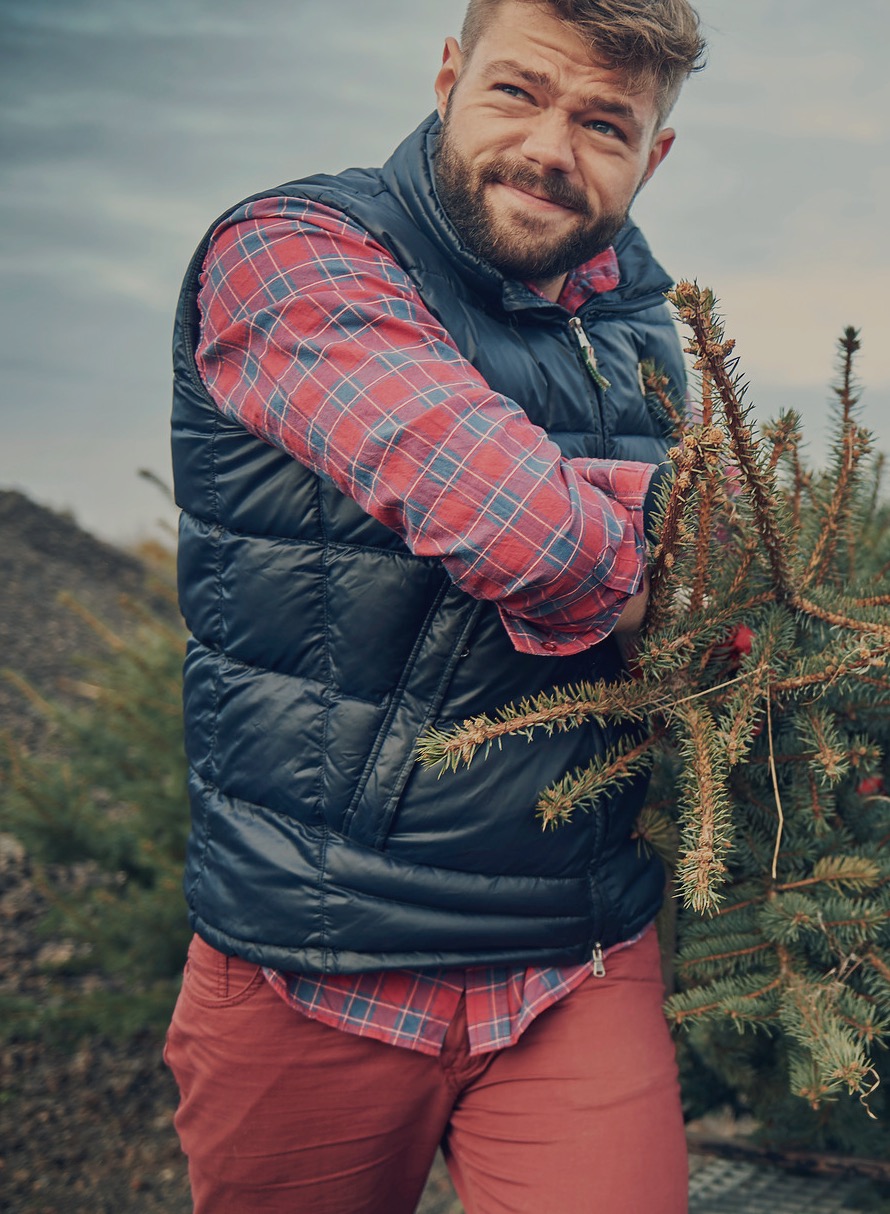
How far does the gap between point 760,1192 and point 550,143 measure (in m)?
2.25

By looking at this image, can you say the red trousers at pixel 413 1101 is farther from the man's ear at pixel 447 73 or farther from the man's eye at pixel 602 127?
the man's ear at pixel 447 73

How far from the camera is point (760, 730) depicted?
1.82 metres

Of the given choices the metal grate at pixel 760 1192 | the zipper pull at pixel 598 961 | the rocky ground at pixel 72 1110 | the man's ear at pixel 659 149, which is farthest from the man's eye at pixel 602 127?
the rocky ground at pixel 72 1110

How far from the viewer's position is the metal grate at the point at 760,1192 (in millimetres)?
2385

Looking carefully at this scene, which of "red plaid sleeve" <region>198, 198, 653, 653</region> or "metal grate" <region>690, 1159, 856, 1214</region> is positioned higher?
"red plaid sleeve" <region>198, 198, 653, 653</region>

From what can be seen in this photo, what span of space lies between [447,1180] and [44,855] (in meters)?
1.74

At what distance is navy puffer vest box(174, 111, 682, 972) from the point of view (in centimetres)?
174

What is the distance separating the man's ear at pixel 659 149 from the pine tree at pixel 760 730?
0.44 meters

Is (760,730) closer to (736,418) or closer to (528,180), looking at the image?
(736,418)

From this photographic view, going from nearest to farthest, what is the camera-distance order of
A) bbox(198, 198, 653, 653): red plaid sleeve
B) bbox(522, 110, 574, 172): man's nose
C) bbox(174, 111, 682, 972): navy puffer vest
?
bbox(198, 198, 653, 653): red plaid sleeve, bbox(174, 111, 682, 972): navy puffer vest, bbox(522, 110, 574, 172): man's nose

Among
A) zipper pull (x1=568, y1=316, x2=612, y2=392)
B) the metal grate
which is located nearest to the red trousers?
the metal grate

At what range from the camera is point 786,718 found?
180 cm

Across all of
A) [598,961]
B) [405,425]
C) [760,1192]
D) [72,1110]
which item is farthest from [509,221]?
[72,1110]

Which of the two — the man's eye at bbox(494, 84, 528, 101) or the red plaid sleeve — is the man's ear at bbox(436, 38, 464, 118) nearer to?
the man's eye at bbox(494, 84, 528, 101)
